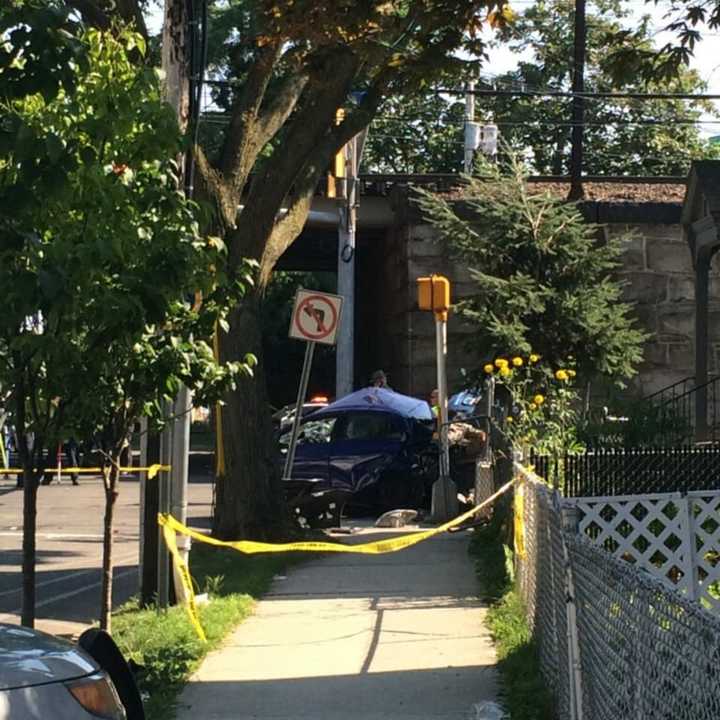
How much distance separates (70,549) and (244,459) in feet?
8.63

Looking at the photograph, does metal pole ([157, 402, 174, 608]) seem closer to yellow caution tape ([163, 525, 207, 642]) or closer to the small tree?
yellow caution tape ([163, 525, 207, 642])

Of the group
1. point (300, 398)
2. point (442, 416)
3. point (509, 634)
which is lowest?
point (509, 634)

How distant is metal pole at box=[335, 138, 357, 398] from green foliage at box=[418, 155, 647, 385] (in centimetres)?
747

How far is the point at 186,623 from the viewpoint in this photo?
9.66 m

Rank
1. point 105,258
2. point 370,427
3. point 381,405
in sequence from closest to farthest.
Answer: point 105,258 → point 370,427 → point 381,405

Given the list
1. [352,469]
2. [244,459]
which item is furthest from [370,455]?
[244,459]

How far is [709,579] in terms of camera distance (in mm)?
9367

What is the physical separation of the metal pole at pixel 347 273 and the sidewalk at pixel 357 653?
50.8 ft

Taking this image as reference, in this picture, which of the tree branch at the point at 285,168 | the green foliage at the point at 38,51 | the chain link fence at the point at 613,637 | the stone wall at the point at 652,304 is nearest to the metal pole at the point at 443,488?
the tree branch at the point at 285,168

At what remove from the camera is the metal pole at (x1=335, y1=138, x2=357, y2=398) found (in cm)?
2827

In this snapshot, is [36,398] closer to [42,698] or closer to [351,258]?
[42,698]

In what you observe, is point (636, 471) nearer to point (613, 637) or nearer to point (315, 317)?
point (315, 317)

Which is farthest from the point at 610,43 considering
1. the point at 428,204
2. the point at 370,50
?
the point at 428,204

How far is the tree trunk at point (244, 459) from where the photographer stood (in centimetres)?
1396
